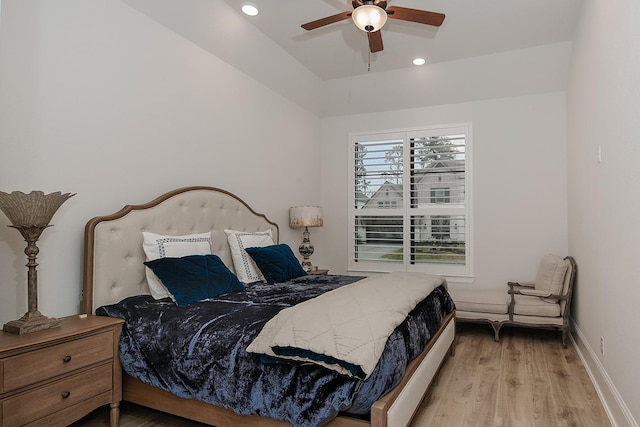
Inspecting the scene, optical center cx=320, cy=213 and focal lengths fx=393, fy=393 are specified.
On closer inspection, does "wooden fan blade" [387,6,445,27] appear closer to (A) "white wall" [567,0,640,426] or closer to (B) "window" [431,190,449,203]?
(A) "white wall" [567,0,640,426]

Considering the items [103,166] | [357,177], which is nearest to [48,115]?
[103,166]

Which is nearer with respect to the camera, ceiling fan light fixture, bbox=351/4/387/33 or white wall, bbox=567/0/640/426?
white wall, bbox=567/0/640/426

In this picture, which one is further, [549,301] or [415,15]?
[549,301]

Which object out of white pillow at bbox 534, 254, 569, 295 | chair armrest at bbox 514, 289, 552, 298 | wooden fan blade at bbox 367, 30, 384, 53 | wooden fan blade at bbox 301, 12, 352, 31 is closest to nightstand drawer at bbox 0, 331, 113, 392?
wooden fan blade at bbox 301, 12, 352, 31

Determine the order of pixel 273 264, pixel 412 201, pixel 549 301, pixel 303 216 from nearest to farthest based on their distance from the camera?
pixel 273 264 < pixel 549 301 < pixel 303 216 < pixel 412 201

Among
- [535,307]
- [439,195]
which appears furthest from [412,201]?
[535,307]

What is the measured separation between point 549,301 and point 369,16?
328 cm

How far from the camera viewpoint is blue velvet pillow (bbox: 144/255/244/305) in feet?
8.54

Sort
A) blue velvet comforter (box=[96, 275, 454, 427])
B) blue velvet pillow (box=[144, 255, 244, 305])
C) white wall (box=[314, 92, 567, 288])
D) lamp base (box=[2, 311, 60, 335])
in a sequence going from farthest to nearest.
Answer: white wall (box=[314, 92, 567, 288]) < blue velvet pillow (box=[144, 255, 244, 305]) < lamp base (box=[2, 311, 60, 335]) < blue velvet comforter (box=[96, 275, 454, 427])

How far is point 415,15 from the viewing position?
2838 millimetres

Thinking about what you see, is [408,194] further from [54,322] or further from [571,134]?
[54,322]

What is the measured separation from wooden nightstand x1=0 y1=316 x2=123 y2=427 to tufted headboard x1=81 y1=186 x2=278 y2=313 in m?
0.26

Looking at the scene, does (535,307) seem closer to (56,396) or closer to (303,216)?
(303,216)

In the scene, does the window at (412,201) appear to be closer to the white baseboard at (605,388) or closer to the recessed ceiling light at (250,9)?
the white baseboard at (605,388)
